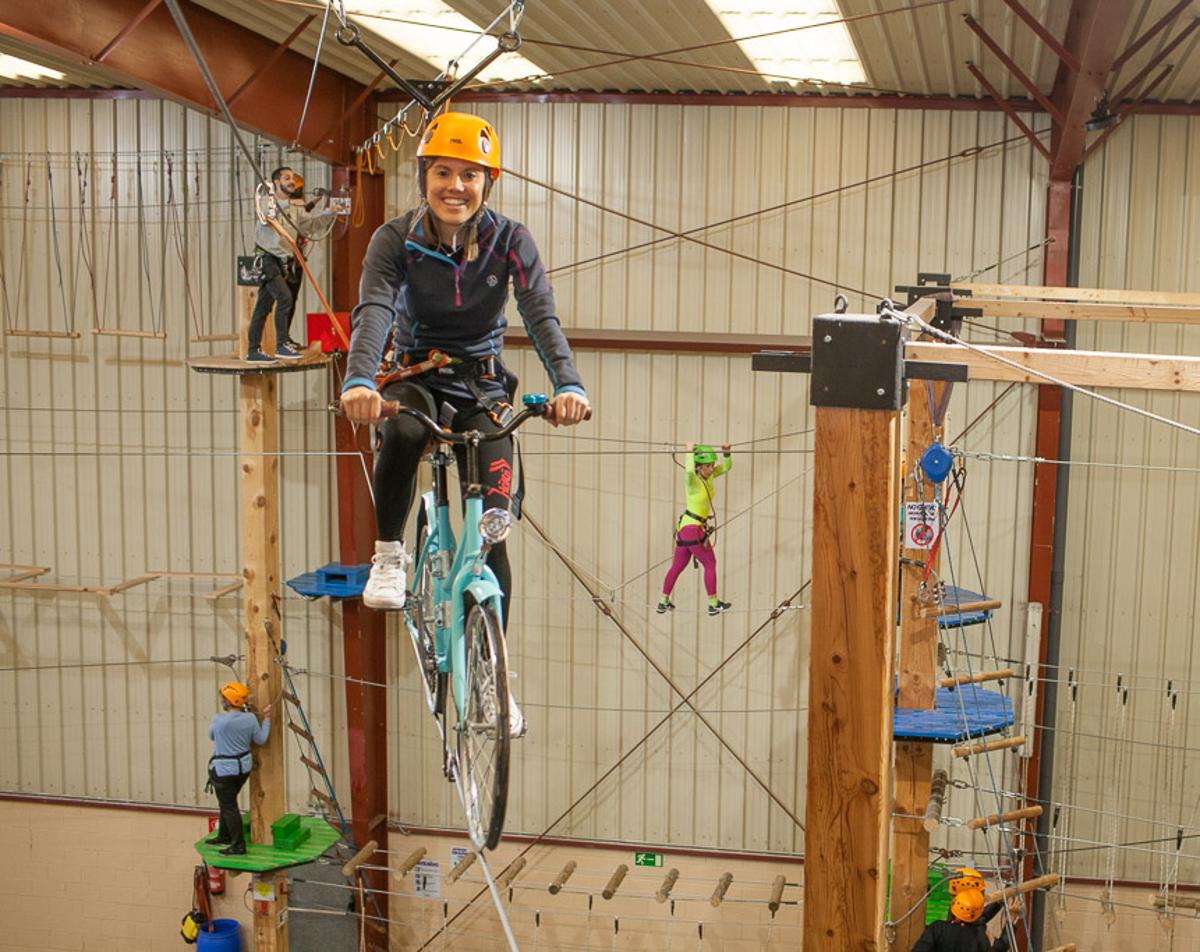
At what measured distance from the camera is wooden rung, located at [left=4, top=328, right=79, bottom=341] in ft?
30.8

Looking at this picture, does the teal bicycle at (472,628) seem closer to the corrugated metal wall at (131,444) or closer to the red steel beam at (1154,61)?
the red steel beam at (1154,61)

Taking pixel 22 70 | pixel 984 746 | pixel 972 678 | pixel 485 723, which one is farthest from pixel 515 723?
pixel 22 70

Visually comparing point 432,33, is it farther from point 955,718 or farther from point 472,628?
point 472,628

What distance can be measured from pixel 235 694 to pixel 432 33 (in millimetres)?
4085

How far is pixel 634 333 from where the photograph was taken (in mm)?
9133

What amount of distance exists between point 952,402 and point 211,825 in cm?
600

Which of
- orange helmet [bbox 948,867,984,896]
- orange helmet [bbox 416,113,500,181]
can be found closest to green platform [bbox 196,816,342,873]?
orange helmet [bbox 948,867,984,896]

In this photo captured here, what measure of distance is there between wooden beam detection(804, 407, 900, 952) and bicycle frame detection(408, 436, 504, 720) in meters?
0.96

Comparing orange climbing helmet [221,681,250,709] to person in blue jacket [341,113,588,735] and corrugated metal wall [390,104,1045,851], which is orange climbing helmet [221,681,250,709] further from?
person in blue jacket [341,113,588,735]

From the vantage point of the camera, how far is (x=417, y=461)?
375cm

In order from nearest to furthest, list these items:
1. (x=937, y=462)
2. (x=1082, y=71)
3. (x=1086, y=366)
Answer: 1. (x=1086, y=366)
2. (x=937, y=462)
3. (x=1082, y=71)

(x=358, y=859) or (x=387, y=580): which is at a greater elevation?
(x=387, y=580)

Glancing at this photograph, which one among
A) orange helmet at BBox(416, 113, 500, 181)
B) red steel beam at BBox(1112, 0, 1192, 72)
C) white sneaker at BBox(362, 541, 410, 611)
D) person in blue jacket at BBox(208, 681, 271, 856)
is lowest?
person in blue jacket at BBox(208, 681, 271, 856)

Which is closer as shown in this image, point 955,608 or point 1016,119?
point 955,608
